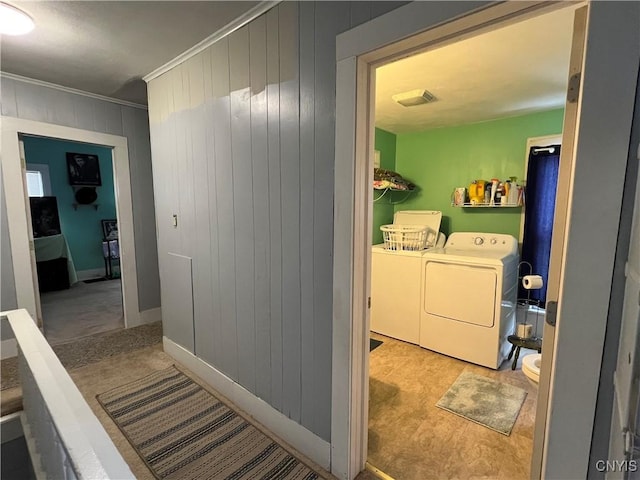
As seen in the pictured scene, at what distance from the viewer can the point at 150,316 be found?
3.55 meters

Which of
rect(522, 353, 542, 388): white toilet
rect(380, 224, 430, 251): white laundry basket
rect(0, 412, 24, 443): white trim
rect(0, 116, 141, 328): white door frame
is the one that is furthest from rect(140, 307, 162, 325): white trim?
rect(522, 353, 542, 388): white toilet

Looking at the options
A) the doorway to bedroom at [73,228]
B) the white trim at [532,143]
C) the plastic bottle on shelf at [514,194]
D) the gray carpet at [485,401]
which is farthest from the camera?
the doorway to bedroom at [73,228]

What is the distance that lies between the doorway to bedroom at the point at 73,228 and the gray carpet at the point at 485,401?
12.8 ft

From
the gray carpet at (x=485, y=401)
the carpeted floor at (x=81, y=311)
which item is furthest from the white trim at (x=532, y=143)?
the carpeted floor at (x=81, y=311)

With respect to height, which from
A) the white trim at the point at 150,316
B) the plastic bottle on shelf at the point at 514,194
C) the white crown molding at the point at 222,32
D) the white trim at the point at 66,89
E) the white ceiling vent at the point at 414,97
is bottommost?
the white trim at the point at 150,316

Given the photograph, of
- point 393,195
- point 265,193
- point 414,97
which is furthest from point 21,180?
point 393,195

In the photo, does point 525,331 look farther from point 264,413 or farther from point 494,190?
point 264,413

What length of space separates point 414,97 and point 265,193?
5.29 ft

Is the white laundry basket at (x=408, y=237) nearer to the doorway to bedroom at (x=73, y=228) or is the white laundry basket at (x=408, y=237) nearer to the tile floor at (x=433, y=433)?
the tile floor at (x=433, y=433)

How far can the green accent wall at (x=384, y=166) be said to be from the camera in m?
3.64

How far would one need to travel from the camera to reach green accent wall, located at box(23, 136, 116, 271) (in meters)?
5.10

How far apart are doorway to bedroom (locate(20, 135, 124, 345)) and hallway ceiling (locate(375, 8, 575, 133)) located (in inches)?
164

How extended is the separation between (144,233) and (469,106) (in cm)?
369

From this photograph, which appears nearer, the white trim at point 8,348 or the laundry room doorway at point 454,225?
the laundry room doorway at point 454,225
